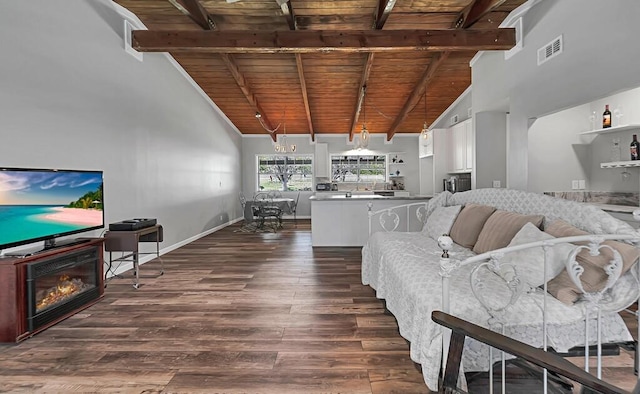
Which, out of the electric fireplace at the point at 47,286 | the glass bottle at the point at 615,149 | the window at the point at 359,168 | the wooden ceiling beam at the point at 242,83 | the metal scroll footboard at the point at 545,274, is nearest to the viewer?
the metal scroll footboard at the point at 545,274

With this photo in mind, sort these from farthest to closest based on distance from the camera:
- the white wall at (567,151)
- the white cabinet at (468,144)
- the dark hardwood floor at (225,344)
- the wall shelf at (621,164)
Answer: the white cabinet at (468,144)
the white wall at (567,151)
the wall shelf at (621,164)
the dark hardwood floor at (225,344)

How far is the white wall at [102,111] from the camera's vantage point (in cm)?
299

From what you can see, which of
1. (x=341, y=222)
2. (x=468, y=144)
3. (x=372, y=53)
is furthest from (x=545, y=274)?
(x=468, y=144)

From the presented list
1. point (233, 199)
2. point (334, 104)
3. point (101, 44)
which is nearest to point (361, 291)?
point (101, 44)

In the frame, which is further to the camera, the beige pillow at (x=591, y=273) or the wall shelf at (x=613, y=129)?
the wall shelf at (x=613, y=129)

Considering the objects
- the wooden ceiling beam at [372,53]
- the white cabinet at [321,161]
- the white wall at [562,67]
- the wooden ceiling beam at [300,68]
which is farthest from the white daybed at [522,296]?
the white cabinet at [321,161]

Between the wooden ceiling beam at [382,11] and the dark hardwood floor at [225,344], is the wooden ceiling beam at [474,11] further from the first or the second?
the dark hardwood floor at [225,344]

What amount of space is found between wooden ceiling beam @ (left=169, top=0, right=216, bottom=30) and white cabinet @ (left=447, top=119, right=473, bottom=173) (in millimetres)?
4832

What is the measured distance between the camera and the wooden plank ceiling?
14.9ft

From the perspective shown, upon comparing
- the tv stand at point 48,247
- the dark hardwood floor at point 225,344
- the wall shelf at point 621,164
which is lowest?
the dark hardwood floor at point 225,344

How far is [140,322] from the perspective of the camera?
9.28ft

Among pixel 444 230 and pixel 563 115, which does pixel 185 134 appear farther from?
pixel 563 115

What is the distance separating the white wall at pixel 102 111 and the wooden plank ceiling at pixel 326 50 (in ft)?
2.03

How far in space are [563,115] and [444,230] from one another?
2.36m
